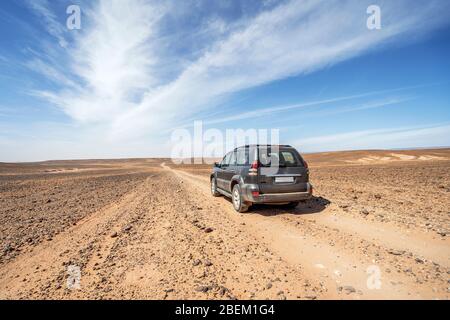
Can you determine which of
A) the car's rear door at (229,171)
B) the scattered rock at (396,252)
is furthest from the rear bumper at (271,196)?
the scattered rock at (396,252)

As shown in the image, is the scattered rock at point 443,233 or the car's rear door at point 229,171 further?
the car's rear door at point 229,171

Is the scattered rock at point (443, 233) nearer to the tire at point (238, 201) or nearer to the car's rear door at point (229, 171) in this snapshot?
the tire at point (238, 201)

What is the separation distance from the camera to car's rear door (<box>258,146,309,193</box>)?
6.49m

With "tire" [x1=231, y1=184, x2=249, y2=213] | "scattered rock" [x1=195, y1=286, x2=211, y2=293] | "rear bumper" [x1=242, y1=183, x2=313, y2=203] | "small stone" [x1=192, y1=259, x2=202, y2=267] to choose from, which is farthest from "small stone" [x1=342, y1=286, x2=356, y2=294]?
"tire" [x1=231, y1=184, x2=249, y2=213]

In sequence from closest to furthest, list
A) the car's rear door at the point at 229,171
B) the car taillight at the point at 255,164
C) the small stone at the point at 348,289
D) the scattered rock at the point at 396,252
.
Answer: the small stone at the point at 348,289 < the scattered rock at the point at 396,252 < the car taillight at the point at 255,164 < the car's rear door at the point at 229,171

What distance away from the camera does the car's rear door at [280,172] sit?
21.3ft

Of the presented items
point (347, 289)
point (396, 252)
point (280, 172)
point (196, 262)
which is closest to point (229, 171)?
point (280, 172)

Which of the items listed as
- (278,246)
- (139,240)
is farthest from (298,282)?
(139,240)

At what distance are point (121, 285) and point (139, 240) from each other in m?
1.76

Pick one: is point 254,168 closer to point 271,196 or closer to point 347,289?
point 271,196

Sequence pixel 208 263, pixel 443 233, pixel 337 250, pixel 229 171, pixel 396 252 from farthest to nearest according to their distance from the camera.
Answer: pixel 229 171 → pixel 443 233 → pixel 337 250 → pixel 396 252 → pixel 208 263

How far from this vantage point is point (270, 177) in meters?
6.50

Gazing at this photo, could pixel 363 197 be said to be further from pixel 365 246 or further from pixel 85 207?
pixel 85 207

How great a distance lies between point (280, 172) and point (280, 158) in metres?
0.47
